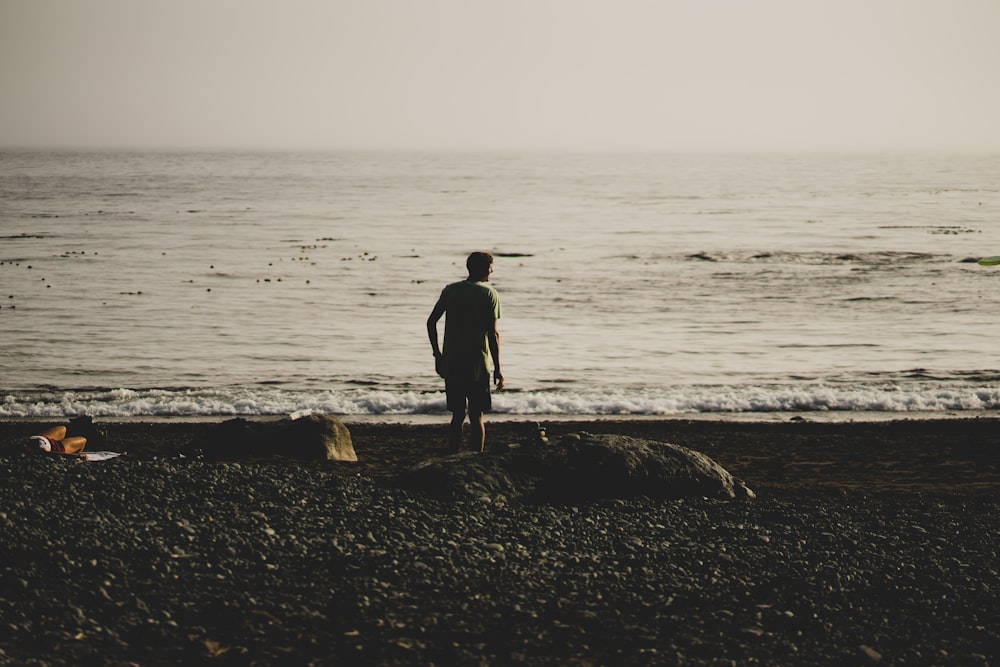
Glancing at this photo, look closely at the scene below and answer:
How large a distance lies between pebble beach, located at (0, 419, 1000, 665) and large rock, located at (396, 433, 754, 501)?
268mm

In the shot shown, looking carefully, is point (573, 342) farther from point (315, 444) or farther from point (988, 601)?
point (988, 601)

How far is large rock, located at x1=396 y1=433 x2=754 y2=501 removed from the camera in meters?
8.41

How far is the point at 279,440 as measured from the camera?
1045cm

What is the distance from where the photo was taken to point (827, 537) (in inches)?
296

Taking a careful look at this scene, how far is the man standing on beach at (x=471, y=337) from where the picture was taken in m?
9.28

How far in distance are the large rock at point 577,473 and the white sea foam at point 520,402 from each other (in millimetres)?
6281

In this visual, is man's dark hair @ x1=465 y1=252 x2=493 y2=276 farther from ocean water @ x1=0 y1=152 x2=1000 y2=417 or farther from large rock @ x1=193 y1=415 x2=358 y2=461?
ocean water @ x1=0 y1=152 x2=1000 y2=417

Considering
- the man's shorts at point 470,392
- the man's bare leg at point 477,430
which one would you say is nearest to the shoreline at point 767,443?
the man's bare leg at point 477,430

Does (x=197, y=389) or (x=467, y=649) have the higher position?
(x=467, y=649)

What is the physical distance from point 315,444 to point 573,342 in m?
11.9

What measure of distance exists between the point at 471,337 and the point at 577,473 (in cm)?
170

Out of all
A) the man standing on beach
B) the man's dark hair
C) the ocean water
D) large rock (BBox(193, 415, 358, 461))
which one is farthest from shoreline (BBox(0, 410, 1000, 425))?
the man's dark hair

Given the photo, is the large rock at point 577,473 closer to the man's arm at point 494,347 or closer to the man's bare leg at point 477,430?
the man's arm at point 494,347

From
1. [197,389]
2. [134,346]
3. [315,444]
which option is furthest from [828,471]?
[134,346]
